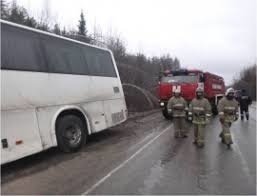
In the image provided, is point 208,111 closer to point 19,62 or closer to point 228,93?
point 228,93

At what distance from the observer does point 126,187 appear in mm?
5656

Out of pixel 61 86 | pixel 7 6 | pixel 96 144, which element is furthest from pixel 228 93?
pixel 7 6

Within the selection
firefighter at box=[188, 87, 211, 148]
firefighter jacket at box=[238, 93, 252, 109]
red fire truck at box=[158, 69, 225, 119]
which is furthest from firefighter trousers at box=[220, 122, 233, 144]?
firefighter jacket at box=[238, 93, 252, 109]

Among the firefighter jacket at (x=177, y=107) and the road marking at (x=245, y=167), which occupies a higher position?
the firefighter jacket at (x=177, y=107)

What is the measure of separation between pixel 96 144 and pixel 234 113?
419cm

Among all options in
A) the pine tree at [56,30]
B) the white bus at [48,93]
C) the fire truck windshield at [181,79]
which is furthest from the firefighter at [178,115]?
the pine tree at [56,30]

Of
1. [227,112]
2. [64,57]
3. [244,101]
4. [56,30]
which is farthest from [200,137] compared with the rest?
[56,30]

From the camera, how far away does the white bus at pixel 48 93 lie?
6.64 metres

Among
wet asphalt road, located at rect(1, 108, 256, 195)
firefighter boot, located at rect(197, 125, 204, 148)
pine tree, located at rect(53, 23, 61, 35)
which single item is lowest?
wet asphalt road, located at rect(1, 108, 256, 195)

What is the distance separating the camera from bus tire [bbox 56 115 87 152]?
8094 millimetres

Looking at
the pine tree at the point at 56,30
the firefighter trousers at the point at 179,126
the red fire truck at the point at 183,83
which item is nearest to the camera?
the firefighter trousers at the point at 179,126

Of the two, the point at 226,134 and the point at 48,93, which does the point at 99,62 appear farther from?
the point at 226,134

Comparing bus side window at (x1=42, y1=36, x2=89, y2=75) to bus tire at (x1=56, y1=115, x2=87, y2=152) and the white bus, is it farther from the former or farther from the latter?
bus tire at (x1=56, y1=115, x2=87, y2=152)

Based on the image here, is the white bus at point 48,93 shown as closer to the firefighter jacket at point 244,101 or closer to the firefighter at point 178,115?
the firefighter at point 178,115
